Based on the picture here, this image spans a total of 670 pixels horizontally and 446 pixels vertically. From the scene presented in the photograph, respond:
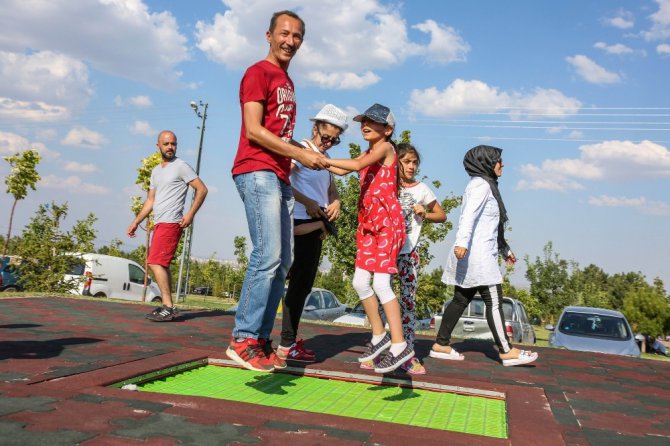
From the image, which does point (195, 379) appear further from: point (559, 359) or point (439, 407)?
point (559, 359)

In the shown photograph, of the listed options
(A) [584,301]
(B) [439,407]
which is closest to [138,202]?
(B) [439,407]

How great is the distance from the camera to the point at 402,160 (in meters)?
5.02

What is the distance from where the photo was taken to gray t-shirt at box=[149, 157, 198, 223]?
6797 mm

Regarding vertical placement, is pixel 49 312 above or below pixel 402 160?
below

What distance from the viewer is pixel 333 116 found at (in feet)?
15.3

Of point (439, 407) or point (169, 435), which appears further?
point (439, 407)

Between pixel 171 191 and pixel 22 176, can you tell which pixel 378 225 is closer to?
pixel 171 191

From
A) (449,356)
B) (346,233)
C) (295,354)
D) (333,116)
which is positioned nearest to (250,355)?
(295,354)

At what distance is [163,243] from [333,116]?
9.83ft

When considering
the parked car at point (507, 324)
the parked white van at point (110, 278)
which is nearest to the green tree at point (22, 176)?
the parked white van at point (110, 278)

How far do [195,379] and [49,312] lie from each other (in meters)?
3.66

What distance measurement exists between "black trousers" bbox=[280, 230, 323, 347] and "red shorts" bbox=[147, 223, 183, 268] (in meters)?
2.37

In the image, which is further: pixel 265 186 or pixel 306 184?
pixel 306 184

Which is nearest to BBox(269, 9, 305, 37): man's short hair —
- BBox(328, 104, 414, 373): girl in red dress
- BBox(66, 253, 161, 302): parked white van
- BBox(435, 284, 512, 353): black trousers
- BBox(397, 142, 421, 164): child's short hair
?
BBox(328, 104, 414, 373): girl in red dress
